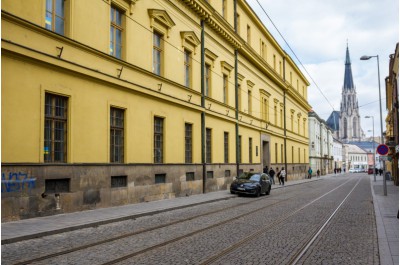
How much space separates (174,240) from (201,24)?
18.9 m

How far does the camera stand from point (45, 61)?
13125 mm

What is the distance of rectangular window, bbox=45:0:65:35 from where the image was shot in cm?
1381

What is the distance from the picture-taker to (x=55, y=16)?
46.3 feet

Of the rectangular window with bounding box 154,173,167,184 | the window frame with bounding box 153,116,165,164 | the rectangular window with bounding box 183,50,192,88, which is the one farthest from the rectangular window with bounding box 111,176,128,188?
the rectangular window with bounding box 183,50,192,88

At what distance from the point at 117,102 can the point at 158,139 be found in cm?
419

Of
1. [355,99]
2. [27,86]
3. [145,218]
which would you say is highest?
[355,99]

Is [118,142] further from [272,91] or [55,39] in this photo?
[272,91]

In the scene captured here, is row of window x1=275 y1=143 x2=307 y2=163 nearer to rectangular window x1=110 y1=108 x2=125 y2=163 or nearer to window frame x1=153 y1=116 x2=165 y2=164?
window frame x1=153 y1=116 x2=165 y2=164

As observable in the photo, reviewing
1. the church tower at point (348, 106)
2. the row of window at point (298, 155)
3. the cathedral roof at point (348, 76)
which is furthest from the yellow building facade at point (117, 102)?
the cathedral roof at point (348, 76)

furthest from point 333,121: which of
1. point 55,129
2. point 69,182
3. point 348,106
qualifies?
point 55,129

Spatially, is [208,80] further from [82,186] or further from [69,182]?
[69,182]

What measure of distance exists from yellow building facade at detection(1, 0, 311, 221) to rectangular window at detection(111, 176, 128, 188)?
0.16 ft

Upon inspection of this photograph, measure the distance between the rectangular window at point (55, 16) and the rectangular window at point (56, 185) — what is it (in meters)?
4.92

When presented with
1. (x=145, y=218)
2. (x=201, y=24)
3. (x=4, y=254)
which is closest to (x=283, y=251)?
(x=4, y=254)
